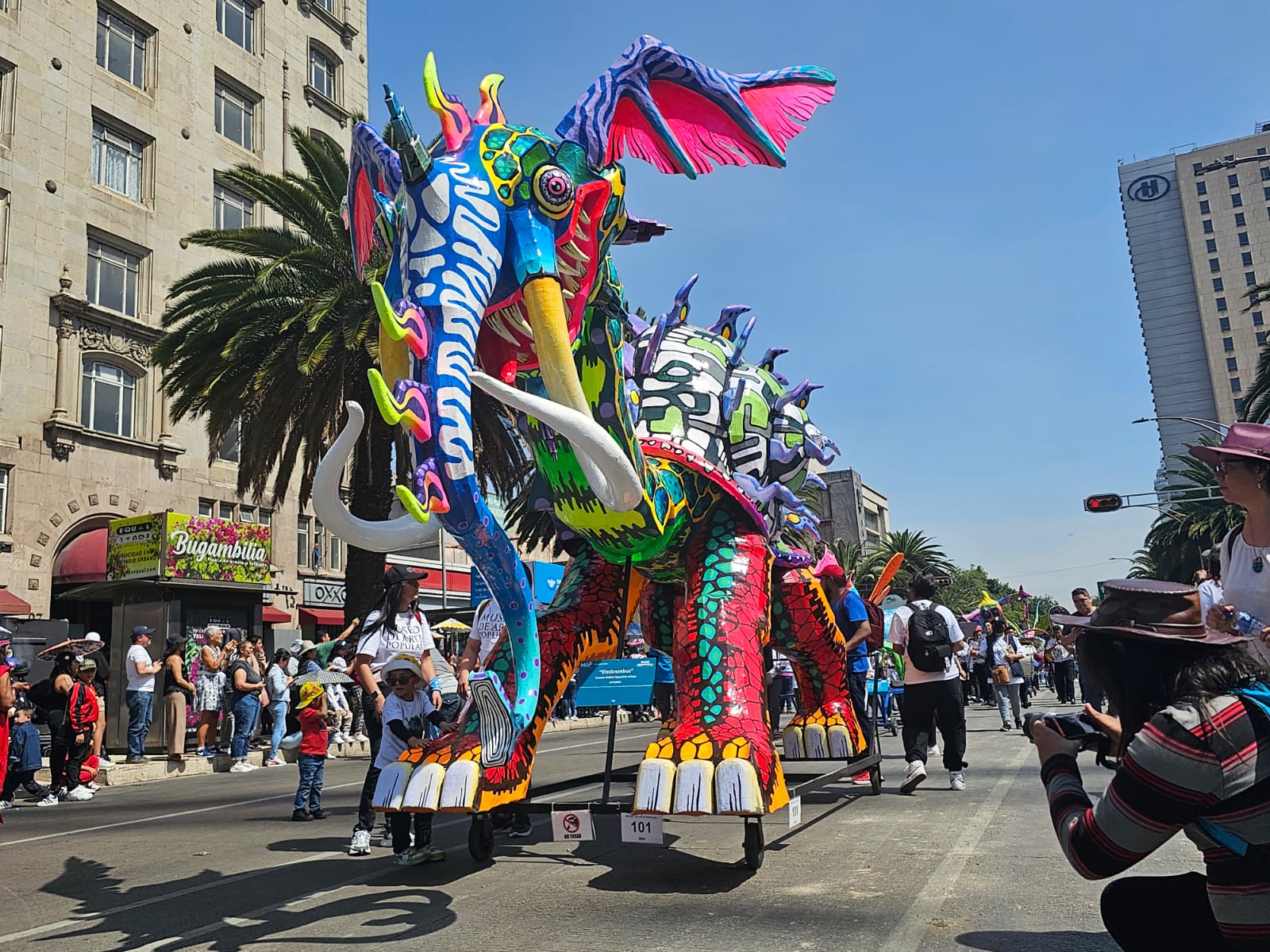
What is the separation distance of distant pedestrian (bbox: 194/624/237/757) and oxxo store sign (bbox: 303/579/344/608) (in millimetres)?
14400

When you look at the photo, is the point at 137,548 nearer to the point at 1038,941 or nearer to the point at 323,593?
the point at 323,593

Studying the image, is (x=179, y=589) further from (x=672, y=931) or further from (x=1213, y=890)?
(x=1213, y=890)

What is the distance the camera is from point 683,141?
629 centimetres

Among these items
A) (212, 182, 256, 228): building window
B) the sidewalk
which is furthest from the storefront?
(212, 182, 256, 228): building window

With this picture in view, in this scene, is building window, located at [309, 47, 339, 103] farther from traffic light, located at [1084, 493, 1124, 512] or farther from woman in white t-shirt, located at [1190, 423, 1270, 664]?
woman in white t-shirt, located at [1190, 423, 1270, 664]

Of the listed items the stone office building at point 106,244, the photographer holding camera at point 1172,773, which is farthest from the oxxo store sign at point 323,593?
the photographer holding camera at point 1172,773

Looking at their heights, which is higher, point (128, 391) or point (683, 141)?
point (128, 391)

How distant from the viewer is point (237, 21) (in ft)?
96.3

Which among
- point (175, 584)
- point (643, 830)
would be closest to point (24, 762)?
point (175, 584)

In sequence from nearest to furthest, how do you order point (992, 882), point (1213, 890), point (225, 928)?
point (1213, 890) < point (225, 928) < point (992, 882)

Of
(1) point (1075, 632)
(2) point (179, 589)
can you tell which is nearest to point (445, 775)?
(1) point (1075, 632)

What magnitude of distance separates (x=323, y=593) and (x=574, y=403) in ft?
87.3

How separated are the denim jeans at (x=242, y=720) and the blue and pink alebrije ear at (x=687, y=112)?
9.94m

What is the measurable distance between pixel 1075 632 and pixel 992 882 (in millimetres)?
2637
